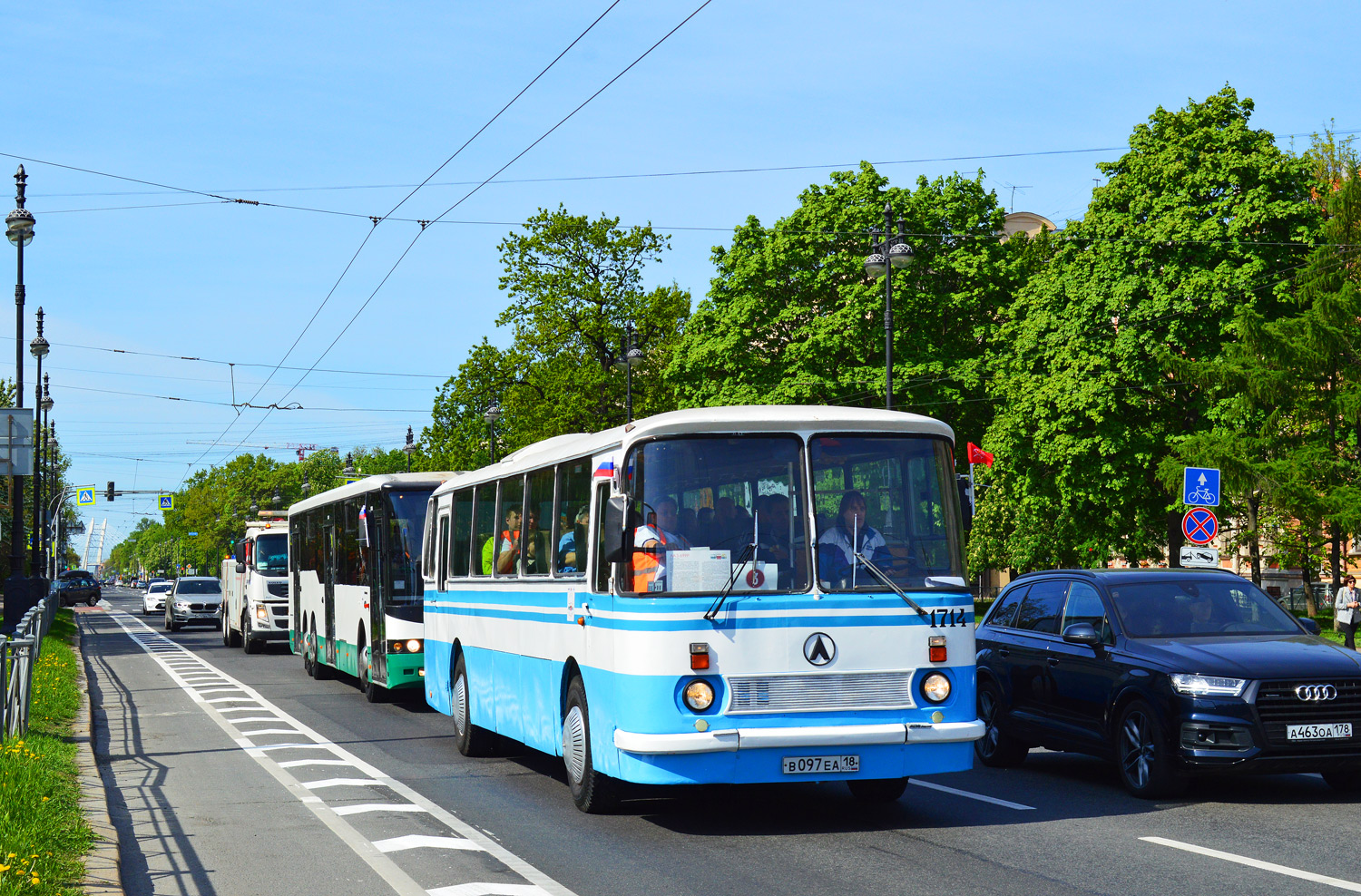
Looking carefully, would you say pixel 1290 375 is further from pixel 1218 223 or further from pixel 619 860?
pixel 619 860

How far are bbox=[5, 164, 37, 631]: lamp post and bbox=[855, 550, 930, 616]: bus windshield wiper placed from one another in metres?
23.5

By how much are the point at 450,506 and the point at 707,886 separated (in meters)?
8.47

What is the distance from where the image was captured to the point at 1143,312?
127ft

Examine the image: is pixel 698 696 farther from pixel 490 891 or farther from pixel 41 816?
pixel 41 816

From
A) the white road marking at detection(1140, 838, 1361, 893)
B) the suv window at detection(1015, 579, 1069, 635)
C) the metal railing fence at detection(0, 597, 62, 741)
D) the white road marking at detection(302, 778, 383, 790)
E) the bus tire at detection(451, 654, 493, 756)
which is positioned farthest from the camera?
the bus tire at detection(451, 654, 493, 756)

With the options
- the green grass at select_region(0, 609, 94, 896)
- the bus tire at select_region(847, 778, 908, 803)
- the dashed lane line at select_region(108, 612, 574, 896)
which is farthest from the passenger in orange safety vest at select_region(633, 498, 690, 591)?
the green grass at select_region(0, 609, 94, 896)

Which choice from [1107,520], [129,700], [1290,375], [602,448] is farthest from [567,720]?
[1107,520]

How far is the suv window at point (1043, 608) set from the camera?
1291 cm

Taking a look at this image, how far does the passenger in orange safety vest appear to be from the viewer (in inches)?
381

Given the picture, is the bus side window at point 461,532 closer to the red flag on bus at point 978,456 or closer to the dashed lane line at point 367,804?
the dashed lane line at point 367,804

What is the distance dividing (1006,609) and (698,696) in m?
A: 5.34

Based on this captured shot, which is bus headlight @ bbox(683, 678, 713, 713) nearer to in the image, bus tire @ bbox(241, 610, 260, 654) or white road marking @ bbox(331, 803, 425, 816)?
white road marking @ bbox(331, 803, 425, 816)

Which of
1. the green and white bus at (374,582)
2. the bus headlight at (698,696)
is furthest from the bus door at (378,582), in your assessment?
the bus headlight at (698,696)

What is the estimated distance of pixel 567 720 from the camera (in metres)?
11.0
